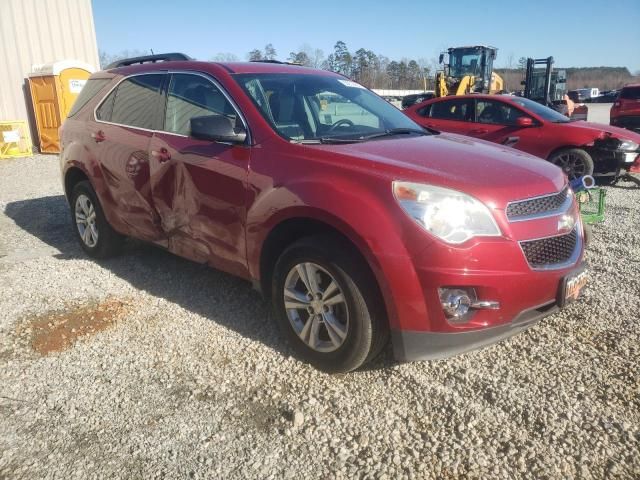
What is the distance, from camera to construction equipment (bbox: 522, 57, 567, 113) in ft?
63.3

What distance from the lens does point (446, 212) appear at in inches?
99.3

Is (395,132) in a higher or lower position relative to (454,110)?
higher

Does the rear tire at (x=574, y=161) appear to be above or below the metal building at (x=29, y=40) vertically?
below

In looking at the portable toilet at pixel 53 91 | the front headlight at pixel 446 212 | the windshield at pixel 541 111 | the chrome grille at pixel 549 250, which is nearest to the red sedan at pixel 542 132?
the windshield at pixel 541 111

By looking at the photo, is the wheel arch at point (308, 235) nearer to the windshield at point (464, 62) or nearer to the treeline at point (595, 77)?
the windshield at point (464, 62)

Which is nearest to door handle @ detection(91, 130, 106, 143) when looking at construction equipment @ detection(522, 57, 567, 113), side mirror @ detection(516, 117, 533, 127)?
side mirror @ detection(516, 117, 533, 127)

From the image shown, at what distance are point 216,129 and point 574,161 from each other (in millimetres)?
7038

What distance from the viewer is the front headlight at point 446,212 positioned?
2498 mm

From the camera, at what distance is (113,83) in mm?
4711

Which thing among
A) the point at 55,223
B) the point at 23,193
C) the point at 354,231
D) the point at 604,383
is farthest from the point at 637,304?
the point at 23,193

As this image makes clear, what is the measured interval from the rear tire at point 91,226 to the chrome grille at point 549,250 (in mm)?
3771

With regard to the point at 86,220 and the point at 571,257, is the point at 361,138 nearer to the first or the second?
the point at 571,257

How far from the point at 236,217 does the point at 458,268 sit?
149cm

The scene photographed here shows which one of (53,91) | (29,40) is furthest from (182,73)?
(29,40)
